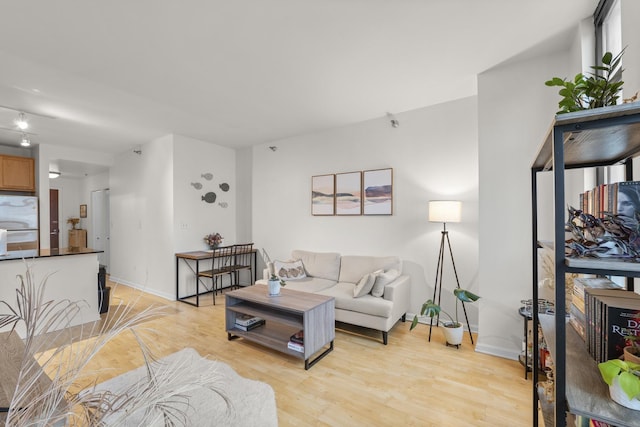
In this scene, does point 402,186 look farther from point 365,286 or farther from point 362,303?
point 362,303

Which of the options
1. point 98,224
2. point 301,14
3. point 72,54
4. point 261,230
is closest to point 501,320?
point 301,14

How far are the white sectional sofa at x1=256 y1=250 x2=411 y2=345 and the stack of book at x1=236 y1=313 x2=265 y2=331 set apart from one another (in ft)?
1.91

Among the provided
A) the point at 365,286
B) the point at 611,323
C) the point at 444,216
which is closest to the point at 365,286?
the point at 365,286

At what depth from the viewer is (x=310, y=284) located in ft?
12.0

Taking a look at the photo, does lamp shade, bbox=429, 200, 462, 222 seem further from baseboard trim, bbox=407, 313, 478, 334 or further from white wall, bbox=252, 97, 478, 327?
baseboard trim, bbox=407, 313, 478, 334

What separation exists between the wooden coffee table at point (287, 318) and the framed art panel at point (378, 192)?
4.97 ft

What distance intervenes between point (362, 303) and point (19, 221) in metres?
5.50

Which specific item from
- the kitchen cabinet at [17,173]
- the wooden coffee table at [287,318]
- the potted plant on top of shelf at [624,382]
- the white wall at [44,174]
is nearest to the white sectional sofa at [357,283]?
the wooden coffee table at [287,318]

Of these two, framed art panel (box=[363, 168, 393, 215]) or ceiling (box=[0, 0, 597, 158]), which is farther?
framed art panel (box=[363, 168, 393, 215])

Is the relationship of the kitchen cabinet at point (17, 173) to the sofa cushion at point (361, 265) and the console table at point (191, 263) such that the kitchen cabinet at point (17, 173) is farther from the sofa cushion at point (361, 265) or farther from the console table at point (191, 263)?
the sofa cushion at point (361, 265)

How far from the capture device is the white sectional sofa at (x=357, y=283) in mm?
2971

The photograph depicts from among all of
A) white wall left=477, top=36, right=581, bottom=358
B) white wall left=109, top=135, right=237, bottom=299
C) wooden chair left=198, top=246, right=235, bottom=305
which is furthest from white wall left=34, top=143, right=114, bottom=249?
white wall left=477, top=36, right=581, bottom=358

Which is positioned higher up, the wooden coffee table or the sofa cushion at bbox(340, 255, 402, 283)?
the sofa cushion at bbox(340, 255, 402, 283)

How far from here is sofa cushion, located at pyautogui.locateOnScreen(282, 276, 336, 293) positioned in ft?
11.4
